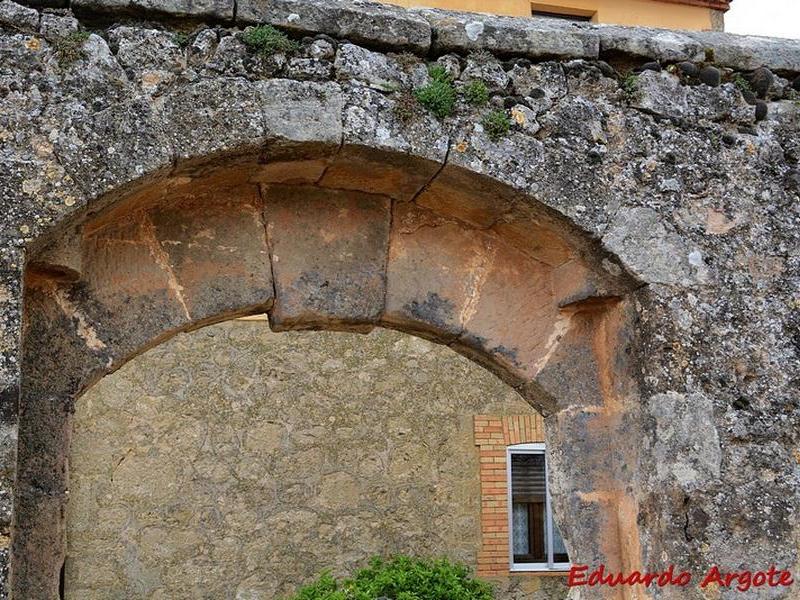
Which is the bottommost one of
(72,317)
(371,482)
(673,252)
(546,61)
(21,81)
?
(371,482)

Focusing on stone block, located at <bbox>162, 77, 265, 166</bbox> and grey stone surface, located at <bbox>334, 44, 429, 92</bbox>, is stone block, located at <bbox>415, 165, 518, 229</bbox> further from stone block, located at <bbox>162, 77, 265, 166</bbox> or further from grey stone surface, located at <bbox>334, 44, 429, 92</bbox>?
stone block, located at <bbox>162, 77, 265, 166</bbox>

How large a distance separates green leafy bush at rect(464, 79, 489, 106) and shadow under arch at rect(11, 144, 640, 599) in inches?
10.9

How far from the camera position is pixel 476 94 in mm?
3742

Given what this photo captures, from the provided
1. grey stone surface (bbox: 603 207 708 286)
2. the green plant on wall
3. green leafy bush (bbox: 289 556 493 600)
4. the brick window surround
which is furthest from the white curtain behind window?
the green plant on wall

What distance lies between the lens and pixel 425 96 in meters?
3.68

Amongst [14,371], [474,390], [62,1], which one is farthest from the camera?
[474,390]

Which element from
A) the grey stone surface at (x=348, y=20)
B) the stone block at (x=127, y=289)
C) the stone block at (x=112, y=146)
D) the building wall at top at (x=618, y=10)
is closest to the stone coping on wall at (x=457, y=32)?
the grey stone surface at (x=348, y=20)

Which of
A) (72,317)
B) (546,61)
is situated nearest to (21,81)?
(72,317)

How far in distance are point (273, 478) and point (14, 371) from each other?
526 cm

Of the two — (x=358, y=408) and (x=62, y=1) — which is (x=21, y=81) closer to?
(x=62, y=1)

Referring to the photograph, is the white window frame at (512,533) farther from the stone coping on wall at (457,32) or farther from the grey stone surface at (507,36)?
Result: the grey stone surface at (507,36)

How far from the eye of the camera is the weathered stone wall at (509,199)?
342cm

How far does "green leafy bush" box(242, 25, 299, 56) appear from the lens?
141 inches

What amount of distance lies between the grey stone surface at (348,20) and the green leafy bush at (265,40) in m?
0.05
